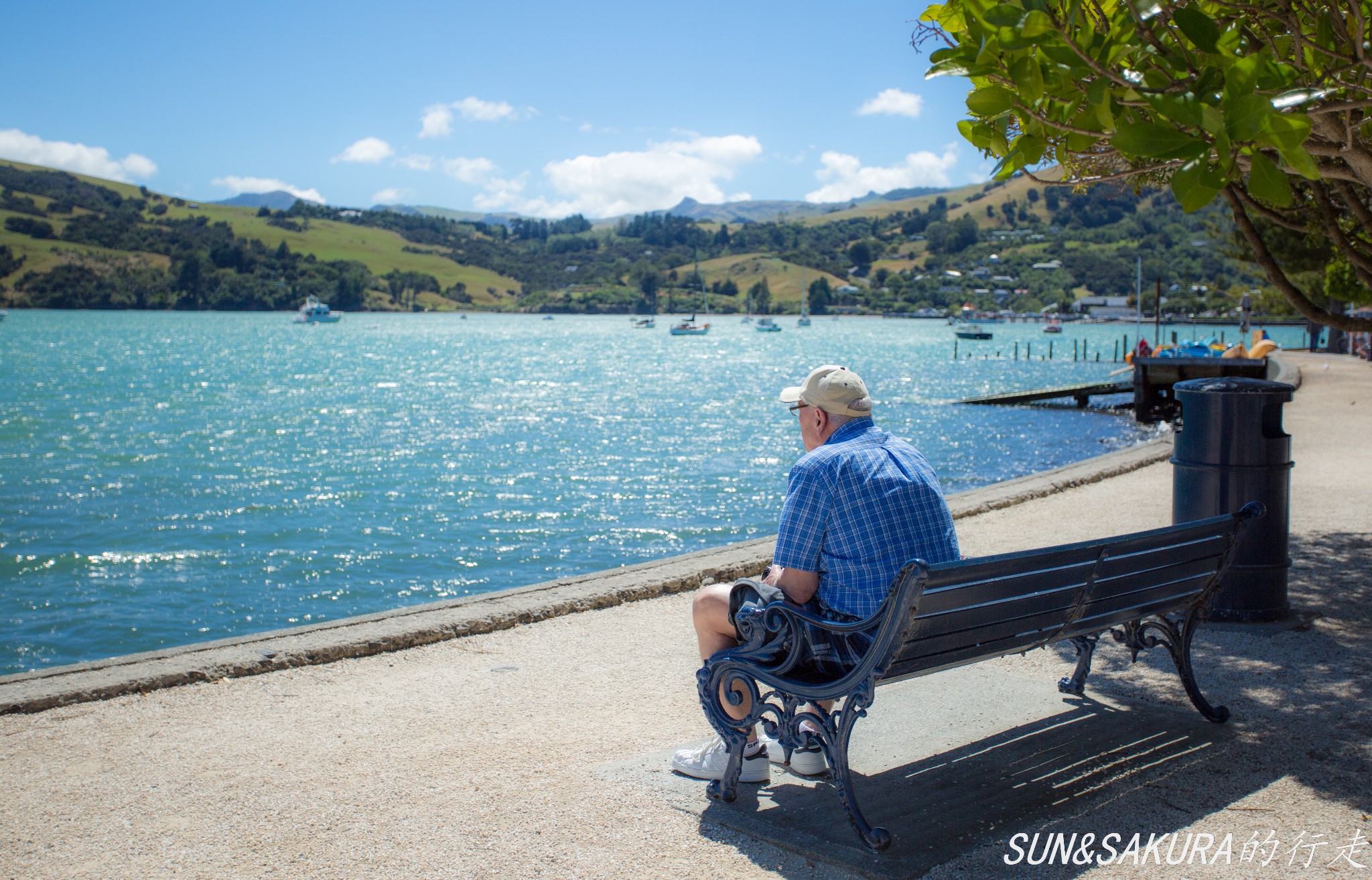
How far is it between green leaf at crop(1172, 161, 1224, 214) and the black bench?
123 centimetres

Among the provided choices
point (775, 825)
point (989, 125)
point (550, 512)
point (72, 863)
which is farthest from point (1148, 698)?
point (550, 512)

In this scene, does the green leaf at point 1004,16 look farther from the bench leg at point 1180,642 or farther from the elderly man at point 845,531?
the bench leg at point 1180,642

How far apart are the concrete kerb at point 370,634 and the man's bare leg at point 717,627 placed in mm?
3054

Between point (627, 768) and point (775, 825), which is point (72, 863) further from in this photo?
point (775, 825)

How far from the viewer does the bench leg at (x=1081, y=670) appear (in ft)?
16.2

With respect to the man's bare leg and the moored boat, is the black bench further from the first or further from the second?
the moored boat

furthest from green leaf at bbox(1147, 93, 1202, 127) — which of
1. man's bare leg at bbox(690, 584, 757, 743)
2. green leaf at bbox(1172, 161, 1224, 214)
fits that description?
man's bare leg at bbox(690, 584, 757, 743)

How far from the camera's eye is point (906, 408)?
43500mm

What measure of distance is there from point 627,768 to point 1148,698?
2555 millimetres

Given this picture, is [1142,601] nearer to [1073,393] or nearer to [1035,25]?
[1035,25]

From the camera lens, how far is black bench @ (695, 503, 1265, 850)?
11.4 feet

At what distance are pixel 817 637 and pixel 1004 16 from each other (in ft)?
7.13

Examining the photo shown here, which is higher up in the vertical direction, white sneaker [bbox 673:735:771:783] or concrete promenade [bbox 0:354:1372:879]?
white sneaker [bbox 673:735:771:783]

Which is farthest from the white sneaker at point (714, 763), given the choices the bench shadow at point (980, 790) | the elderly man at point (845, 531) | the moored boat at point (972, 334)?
the moored boat at point (972, 334)
